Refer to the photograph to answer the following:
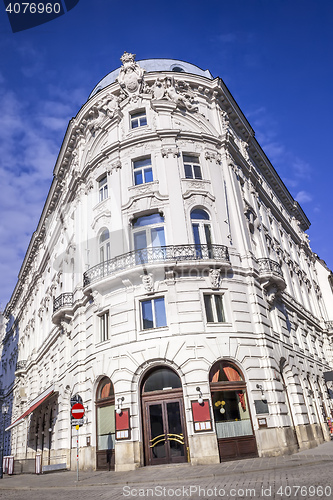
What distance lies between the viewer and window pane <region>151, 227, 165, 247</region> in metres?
23.2

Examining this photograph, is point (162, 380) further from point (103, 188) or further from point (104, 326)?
point (103, 188)

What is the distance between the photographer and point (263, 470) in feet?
46.2

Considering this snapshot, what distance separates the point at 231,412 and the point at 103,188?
17.0 meters

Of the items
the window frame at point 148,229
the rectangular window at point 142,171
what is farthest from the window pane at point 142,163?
the window frame at point 148,229

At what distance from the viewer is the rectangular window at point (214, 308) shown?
21.2 metres

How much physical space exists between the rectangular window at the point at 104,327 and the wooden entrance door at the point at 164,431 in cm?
490

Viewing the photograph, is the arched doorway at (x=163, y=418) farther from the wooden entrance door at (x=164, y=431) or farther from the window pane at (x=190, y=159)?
the window pane at (x=190, y=159)

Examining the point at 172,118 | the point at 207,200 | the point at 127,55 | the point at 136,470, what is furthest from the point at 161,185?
the point at 136,470

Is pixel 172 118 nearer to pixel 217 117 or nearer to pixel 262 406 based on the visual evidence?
pixel 217 117

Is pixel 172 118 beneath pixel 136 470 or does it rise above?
above

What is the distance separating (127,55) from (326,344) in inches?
1329

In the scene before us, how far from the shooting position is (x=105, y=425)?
20781mm

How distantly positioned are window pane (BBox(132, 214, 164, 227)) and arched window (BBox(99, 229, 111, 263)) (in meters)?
2.34

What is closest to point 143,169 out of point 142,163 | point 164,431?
point 142,163
